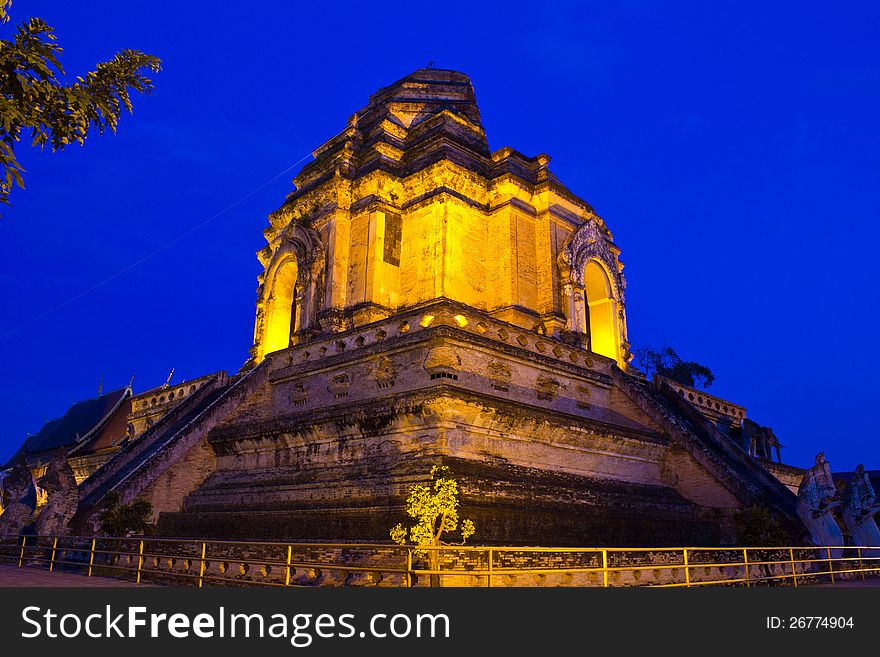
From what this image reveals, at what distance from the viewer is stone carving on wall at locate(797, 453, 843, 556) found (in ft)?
47.5

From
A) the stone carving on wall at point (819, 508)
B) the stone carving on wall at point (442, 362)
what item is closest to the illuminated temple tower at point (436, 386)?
the stone carving on wall at point (442, 362)

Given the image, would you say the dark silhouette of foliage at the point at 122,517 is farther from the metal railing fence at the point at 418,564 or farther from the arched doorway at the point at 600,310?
the arched doorway at the point at 600,310

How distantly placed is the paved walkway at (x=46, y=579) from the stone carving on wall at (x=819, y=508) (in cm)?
1303

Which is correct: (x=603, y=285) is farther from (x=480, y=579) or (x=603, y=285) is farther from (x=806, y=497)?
(x=480, y=579)

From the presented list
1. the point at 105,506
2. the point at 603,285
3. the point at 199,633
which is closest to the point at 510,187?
the point at 603,285

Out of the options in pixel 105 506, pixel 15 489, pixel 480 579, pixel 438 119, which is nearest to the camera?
pixel 480 579

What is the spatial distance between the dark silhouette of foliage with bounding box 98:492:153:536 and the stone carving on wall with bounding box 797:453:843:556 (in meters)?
14.1

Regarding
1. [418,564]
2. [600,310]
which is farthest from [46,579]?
[600,310]

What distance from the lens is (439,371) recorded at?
46.2ft

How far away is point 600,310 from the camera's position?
1006 inches

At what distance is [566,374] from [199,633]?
513 inches

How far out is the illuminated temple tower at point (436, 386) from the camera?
13469 mm

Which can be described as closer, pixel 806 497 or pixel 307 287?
pixel 806 497

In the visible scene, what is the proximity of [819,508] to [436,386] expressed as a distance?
8506mm
